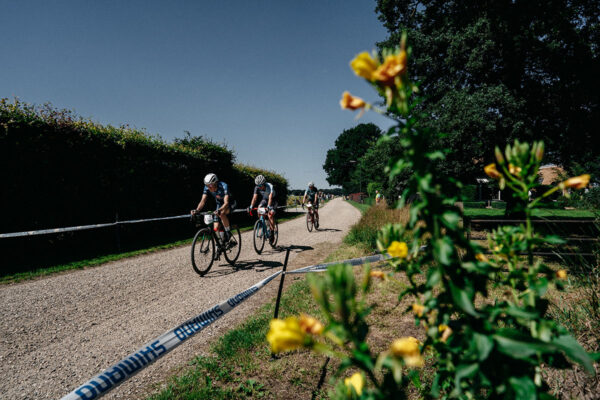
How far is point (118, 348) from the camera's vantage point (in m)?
3.35

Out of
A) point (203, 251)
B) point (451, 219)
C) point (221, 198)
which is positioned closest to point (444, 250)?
point (451, 219)

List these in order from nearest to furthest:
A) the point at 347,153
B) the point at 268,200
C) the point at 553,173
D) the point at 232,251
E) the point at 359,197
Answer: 1. the point at 232,251
2. the point at 268,200
3. the point at 553,173
4. the point at 359,197
5. the point at 347,153

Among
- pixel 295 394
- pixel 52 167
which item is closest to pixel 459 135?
pixel 295 394

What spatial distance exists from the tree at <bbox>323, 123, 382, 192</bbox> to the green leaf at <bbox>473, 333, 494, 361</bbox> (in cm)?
6452

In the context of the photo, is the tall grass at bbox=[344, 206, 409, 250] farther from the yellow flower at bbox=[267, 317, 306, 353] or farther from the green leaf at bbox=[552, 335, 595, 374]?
the yellow flower at bbox=[267, 317, 306, 353]

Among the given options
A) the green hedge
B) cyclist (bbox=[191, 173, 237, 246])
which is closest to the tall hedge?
the green hedge

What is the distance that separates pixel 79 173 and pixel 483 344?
10.3 m

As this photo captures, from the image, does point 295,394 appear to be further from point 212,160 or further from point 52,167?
point 212,160

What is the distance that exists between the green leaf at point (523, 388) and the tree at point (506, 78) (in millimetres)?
7956

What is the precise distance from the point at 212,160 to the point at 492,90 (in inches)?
475

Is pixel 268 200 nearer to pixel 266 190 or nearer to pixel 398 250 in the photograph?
pixel 266 190

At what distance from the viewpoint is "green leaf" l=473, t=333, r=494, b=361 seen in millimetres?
687

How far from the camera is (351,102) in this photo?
921mm

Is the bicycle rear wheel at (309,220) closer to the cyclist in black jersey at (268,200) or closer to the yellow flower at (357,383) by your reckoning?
the cyclist in black jersey at (268,200)
